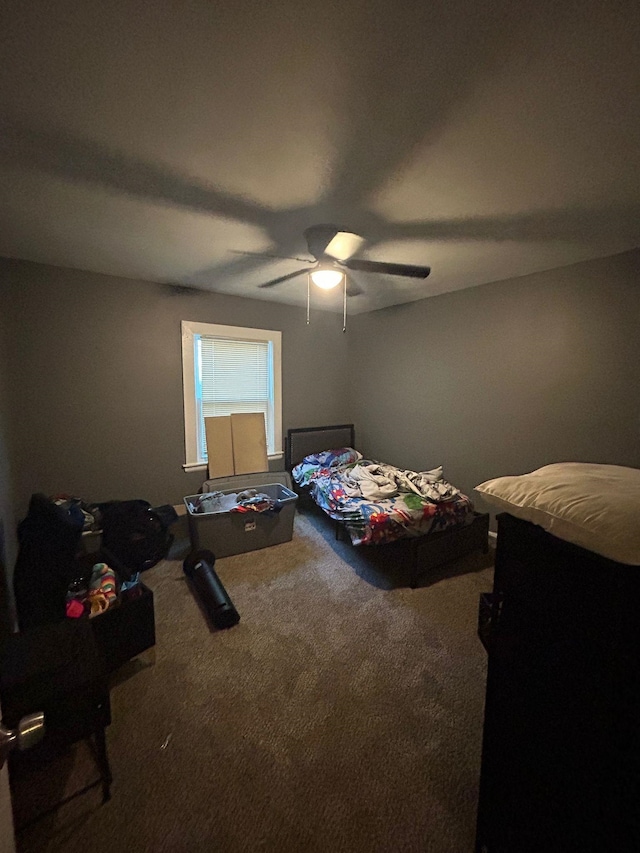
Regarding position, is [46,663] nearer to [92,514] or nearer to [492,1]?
[92,514]

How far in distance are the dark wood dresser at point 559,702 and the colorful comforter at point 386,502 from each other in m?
1.52

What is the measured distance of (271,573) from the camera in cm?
267

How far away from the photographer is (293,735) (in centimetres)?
146

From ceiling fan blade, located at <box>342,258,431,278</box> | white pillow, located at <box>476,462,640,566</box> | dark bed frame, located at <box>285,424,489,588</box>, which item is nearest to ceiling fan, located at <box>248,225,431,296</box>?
ceiling fan blade, located at <box>342,258,431,278</box>

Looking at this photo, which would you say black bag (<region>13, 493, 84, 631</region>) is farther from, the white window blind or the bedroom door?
the white window blind

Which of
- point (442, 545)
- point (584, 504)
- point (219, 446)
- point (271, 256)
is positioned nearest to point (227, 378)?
point (219, 446)

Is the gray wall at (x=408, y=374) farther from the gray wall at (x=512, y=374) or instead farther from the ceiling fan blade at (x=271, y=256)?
the ceiling fan blade at (x=271, y=256)

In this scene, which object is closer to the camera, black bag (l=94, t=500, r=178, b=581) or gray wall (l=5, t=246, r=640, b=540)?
gray wall (l=5, t=246, r=640, b=540)

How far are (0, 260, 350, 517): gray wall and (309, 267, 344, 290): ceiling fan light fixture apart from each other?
1.67 m

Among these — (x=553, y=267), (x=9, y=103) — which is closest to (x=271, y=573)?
(x=9, y=103)

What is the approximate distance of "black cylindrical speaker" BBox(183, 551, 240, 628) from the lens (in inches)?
82.0

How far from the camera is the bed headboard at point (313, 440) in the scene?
161 inches

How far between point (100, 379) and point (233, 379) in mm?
1244

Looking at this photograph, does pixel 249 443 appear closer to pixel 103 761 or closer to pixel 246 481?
pixel 246 481
